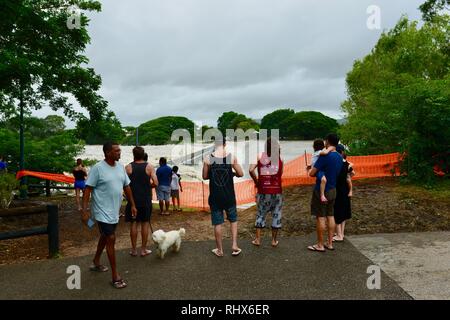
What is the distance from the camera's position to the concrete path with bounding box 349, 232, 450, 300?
4336mm

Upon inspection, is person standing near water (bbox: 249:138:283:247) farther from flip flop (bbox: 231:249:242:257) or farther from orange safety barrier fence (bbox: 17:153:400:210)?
orange safety barrier fence (bbox: 17:153:400:210)

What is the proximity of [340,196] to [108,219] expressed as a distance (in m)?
3.85

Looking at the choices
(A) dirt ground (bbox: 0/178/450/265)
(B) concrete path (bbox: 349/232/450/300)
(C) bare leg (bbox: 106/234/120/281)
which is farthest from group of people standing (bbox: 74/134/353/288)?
(A) dirt ground (bbox: 0/178/450/265)

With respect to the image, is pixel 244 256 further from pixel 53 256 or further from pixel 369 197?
pixel 369 197

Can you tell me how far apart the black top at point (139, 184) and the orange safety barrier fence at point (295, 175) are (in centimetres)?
619

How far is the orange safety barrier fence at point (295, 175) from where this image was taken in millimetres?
13178

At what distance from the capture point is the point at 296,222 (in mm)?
8062

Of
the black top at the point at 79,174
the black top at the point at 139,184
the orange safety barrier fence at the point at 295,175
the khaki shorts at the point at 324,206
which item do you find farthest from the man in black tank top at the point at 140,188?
the orange safety barrier fence at the point at 295,175

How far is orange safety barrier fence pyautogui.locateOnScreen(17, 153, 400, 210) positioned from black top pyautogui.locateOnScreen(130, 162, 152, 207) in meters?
6.19

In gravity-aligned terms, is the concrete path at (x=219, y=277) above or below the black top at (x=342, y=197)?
below

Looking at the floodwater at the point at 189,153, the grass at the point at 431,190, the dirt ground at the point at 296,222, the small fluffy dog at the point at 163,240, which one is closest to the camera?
the small fluffy dog at the point at 163,240

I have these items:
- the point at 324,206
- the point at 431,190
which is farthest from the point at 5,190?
the point at 431,190

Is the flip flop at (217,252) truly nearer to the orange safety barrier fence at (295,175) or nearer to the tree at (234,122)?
the orange safety barrier fence at (295,175)

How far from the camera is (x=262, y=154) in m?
5.95
